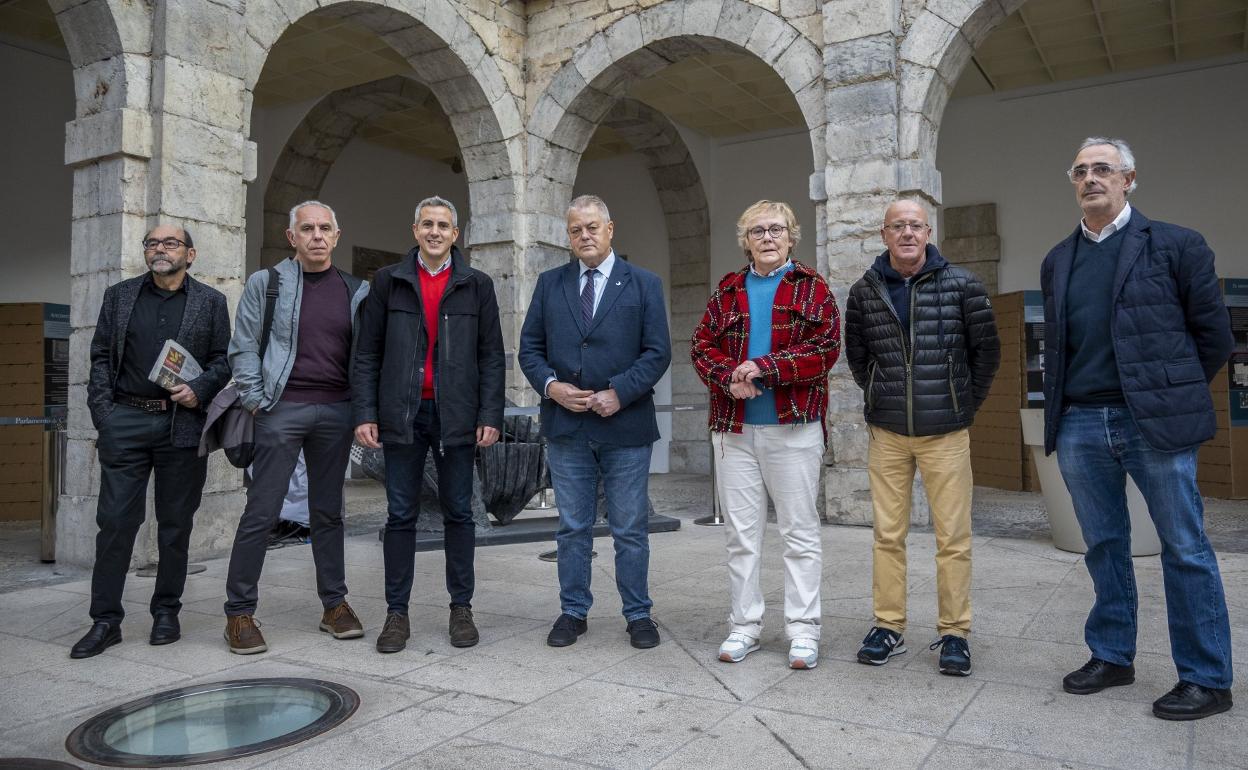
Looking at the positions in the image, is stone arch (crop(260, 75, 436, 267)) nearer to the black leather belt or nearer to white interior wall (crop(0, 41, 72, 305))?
white interior wall (crop(0, 41, 72, 305))

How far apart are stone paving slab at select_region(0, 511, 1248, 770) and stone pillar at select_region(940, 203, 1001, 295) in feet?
A: 16.7

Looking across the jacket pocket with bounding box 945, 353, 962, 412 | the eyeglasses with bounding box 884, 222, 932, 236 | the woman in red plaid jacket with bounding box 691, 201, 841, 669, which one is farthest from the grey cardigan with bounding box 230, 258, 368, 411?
the jacket pocket with bounding box 945, 353, 962, 412

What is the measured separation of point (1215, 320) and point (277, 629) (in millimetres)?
3287

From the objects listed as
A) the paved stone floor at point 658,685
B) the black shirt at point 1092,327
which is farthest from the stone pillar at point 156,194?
the black shirt at point 1092,327

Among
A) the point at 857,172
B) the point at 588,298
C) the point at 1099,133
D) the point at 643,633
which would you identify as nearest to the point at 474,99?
the point at 857,172

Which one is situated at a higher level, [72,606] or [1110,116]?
[1110,116]

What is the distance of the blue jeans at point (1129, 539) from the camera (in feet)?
8.52

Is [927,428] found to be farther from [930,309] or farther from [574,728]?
[574,728]

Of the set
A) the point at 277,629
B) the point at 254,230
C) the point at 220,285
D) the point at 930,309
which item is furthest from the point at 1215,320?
the point at 254,230

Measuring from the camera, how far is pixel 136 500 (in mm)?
3494

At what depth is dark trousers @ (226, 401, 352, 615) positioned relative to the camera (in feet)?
11.1

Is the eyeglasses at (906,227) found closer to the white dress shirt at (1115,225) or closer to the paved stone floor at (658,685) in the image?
the white dress shirt at (1115,225)

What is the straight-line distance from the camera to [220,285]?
17.6 ft

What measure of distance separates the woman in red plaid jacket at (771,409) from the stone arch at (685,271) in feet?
24.3
